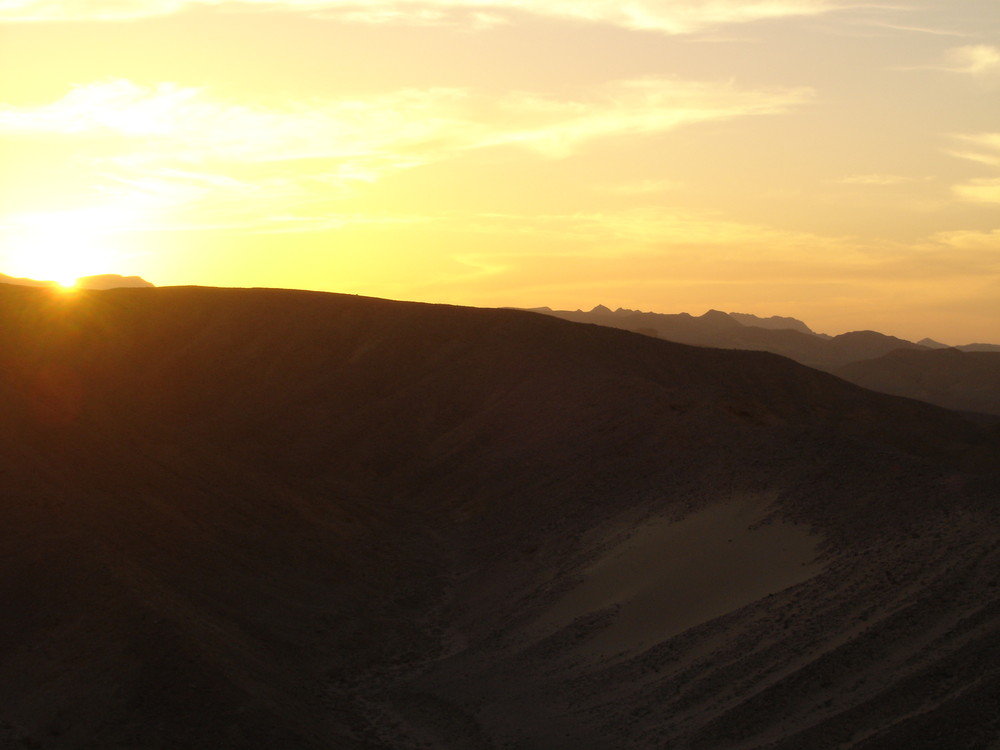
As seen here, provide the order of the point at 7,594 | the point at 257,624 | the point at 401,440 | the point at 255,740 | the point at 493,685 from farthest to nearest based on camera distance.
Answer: the point at 401,440 < the point at 257,624 < the point at 493,685 < the point at 7,594 < the point at 255,740

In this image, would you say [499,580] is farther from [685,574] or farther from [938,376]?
[938,376]

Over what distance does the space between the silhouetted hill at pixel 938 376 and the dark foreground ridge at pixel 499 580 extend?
51.3m

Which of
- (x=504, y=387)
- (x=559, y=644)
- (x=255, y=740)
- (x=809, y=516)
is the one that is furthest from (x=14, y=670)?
(x=504, y=387)

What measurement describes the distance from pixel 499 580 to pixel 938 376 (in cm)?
7436

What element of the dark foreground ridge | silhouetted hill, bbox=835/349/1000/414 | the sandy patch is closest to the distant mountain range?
silhouetted hill, bbox=835/349/1000/414

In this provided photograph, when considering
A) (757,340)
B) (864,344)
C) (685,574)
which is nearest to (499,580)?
(685,574)

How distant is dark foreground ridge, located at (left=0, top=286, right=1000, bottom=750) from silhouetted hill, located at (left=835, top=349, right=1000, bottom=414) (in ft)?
168

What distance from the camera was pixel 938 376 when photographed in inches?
3376

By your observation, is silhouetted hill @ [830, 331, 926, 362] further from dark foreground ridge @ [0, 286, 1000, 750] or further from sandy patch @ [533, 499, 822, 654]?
sandy patch @ [533, 499, 822, 654]

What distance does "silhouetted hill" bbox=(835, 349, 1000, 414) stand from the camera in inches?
3095

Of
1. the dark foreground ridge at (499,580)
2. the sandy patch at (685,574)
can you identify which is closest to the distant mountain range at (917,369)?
the dark foreground ridge at (499,580)

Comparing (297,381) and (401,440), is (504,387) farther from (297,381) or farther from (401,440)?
(297,381)

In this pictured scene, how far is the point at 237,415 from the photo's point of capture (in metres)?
36.8

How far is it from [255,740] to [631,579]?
812 cm
